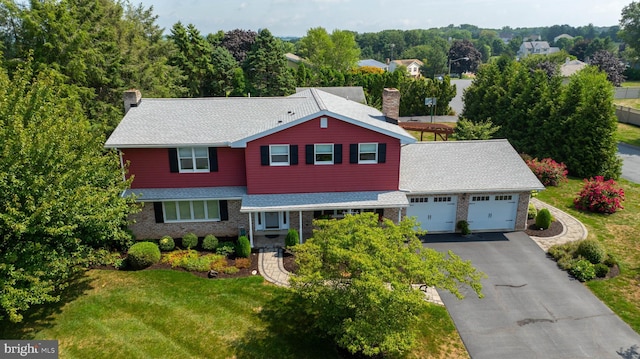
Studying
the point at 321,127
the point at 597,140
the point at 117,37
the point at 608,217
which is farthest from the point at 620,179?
the point at 117,37

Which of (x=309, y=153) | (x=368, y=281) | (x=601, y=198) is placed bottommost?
(x=601, y=198)

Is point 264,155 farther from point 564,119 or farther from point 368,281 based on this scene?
point 564,119

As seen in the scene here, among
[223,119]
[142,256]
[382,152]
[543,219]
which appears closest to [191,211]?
[142,256]

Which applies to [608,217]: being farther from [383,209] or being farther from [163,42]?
[163,42]

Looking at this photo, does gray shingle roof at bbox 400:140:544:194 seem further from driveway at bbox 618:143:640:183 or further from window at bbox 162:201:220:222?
driveway at bbox 618:143:640:183

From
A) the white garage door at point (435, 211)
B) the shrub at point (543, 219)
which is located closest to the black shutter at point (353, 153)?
the white garage door at point (435, 211)

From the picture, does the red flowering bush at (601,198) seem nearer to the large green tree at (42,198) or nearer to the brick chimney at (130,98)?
the large green tree at (42,198)
